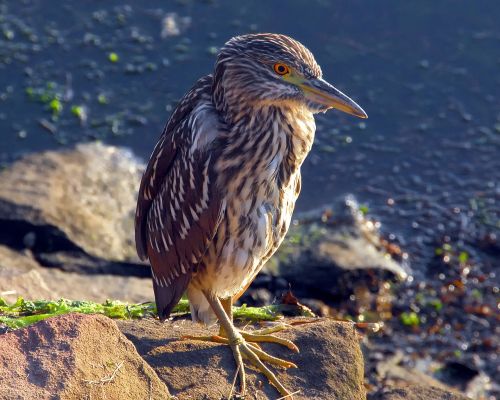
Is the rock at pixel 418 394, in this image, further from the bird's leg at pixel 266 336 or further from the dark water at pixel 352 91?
the dark water at pixel 352 91

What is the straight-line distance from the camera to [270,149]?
435 centimetres

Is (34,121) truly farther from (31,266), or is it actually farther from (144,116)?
(31,266)

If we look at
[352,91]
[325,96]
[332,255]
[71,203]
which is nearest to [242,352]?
[325,96]

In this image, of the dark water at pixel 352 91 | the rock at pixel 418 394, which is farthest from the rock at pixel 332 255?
the rock at pixel 418 394

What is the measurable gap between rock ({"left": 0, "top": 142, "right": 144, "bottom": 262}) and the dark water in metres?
0.68

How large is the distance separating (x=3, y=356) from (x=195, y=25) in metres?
7.51

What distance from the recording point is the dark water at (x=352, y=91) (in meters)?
8.70

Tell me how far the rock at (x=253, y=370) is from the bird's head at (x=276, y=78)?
1.19 metres

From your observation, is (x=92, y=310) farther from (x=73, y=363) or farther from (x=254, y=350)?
(x=73, y=363)

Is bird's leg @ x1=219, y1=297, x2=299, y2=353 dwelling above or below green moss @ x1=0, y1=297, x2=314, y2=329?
above

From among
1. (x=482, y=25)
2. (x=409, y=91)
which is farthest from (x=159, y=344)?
(x=482, y=25)

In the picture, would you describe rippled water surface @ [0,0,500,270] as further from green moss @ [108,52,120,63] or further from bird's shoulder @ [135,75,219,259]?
bird's shoulder @ [135,75,219,259]

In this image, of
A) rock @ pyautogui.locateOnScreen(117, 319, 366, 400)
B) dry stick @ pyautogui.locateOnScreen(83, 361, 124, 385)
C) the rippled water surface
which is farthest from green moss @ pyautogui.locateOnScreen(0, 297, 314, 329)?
the rippled water surface

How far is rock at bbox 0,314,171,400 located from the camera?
352 cm
